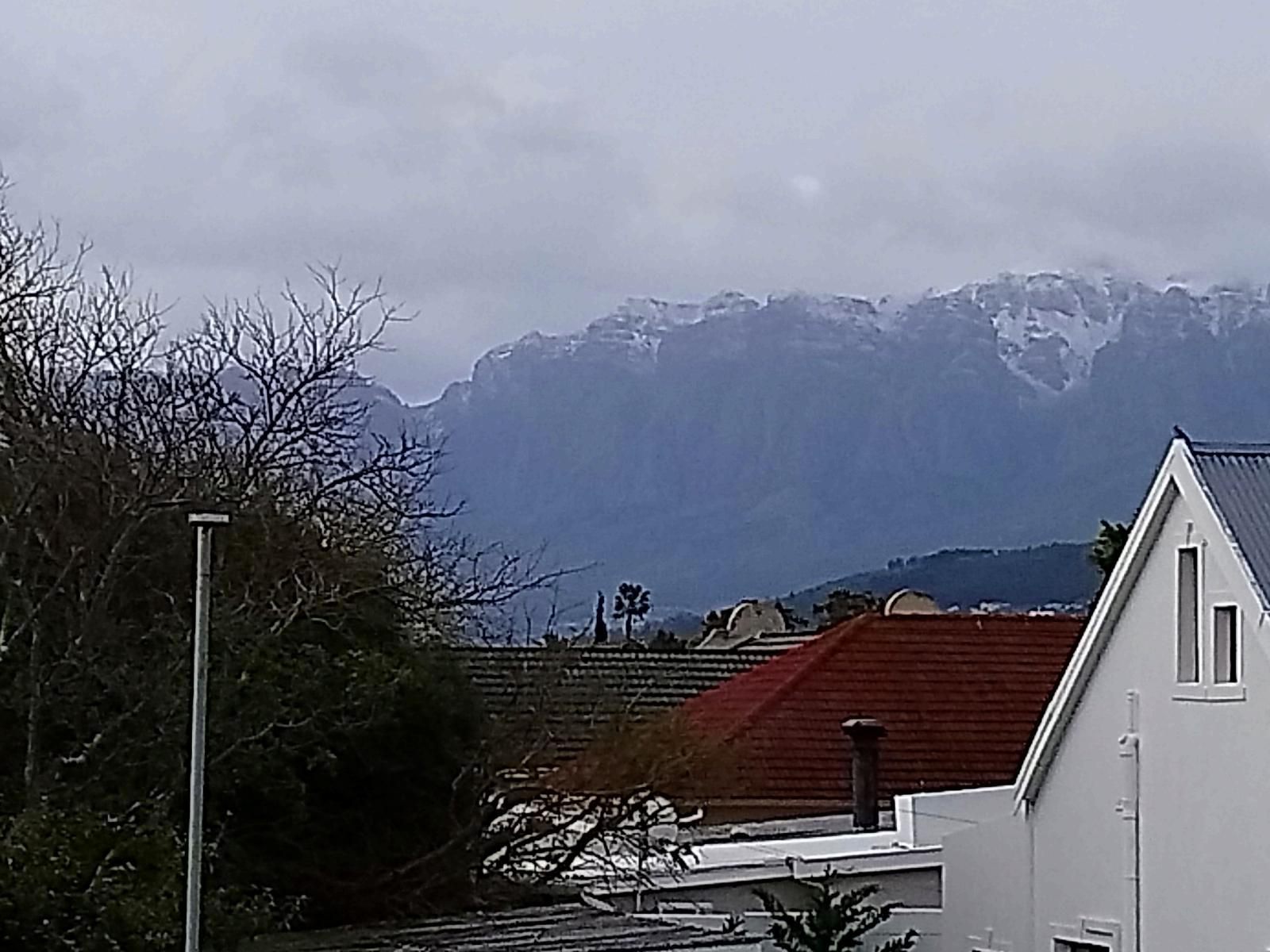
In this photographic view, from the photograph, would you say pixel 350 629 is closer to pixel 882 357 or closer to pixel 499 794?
pixel 499 794

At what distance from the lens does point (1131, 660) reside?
68.9ft

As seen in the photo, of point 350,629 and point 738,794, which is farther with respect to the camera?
point 738,794

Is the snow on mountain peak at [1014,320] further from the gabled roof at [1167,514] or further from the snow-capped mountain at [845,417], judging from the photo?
the gabled roof at [1167,514]

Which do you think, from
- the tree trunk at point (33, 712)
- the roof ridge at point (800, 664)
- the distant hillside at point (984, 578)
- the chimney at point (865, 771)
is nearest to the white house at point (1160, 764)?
the chimney at point (865, 771)

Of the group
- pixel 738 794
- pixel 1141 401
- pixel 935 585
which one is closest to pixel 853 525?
pixel 1141 401

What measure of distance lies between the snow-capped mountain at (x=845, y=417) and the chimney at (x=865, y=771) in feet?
78.4

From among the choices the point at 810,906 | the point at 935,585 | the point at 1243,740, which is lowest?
the point at 810,906

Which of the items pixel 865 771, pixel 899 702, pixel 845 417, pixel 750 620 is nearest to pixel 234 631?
pixel 865 771

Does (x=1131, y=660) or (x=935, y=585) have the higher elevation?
(x=935, y=585)

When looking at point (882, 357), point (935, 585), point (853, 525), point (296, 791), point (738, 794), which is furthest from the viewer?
A: point (882, 357)

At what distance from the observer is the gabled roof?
19.2 m

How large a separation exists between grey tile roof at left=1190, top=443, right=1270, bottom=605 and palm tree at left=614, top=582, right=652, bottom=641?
3751 cm

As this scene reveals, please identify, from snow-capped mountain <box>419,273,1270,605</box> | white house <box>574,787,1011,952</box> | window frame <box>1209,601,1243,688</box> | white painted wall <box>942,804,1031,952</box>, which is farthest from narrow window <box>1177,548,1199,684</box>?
snow-capped mountain <box>419,273,1270,605</box>

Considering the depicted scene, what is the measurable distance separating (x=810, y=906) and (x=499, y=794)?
10.1 feet
